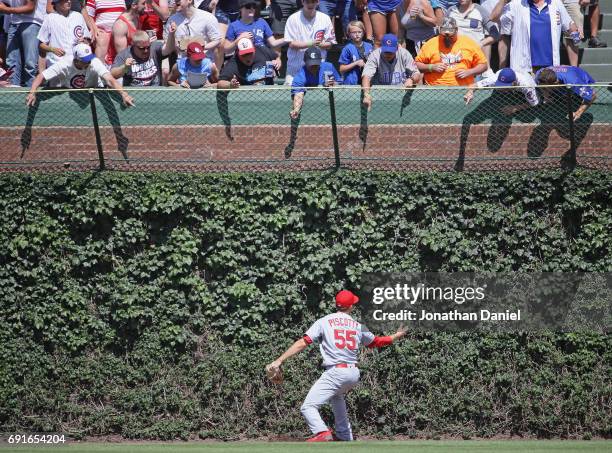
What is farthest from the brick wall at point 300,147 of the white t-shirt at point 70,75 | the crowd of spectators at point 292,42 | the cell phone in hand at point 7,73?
the cell phone in hand at point 7,73

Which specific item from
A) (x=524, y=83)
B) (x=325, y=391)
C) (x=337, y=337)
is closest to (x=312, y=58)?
(x=524, y=83)

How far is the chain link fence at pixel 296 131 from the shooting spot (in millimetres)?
14023

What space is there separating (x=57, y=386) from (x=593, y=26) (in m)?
10.4

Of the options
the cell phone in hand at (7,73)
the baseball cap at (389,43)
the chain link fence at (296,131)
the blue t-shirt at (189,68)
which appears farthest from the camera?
the cell phone in hand at (7,73)

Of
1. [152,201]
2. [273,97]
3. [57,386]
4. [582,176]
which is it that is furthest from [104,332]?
[582,176]

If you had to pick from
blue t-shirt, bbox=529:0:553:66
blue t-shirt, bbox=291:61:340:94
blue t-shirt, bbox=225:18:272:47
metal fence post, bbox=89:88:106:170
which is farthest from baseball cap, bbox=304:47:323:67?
blue t-shirt, bbox=529:0:553:66

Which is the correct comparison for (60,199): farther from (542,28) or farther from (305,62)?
(542,28)

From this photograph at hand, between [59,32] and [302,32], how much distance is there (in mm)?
3717

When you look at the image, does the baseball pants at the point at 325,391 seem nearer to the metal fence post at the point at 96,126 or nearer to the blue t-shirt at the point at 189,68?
the metal fence post at the point at 96,126

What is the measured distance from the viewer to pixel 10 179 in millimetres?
14422

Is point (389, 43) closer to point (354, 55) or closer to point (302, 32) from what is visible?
point (354, 55)

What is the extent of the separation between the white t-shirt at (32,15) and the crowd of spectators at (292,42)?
0.05 ft
